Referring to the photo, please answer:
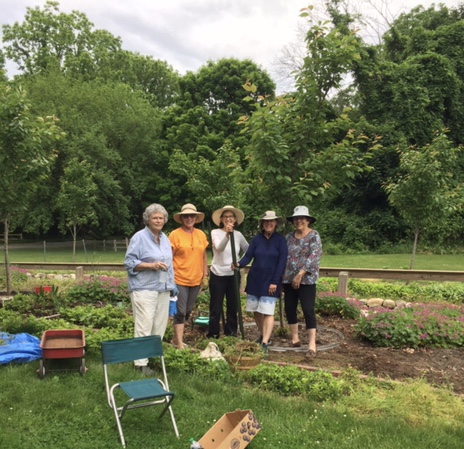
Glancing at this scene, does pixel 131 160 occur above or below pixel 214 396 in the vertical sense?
above

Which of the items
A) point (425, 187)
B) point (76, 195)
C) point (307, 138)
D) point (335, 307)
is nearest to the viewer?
point (307, 138)

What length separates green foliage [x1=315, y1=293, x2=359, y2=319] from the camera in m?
7.81

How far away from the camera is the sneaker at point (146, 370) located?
4.81 m

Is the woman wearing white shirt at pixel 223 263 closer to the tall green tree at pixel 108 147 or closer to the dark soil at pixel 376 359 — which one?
the dark soil at pixel 376 359

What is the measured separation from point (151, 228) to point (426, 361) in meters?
3.62

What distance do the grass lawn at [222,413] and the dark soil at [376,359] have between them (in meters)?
0.46

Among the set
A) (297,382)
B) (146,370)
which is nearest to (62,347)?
(146,370)

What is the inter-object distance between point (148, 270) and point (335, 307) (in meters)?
4.15

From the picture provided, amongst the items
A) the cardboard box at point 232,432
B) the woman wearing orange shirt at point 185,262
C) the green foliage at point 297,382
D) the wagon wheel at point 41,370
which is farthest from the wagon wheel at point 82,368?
the cardboard box at point 232,432

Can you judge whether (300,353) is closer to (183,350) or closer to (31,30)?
(183,350)

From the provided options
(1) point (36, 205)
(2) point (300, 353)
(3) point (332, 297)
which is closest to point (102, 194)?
(1) point (36, 205)

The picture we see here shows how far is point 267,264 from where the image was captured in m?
5.77

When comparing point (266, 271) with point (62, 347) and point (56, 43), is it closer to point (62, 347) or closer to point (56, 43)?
point (62, 347)

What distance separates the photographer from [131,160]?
3269 cm
